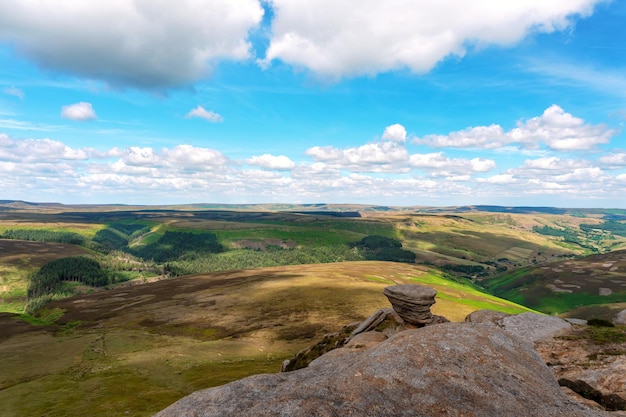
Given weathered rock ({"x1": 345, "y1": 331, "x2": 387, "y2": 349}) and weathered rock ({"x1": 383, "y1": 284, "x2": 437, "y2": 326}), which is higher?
weathered rock ({"x1": 383, "y1": 284, "x2": 437, "y2": 326})

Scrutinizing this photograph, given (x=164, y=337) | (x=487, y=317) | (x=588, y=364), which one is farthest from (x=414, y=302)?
(x=164, y=337)

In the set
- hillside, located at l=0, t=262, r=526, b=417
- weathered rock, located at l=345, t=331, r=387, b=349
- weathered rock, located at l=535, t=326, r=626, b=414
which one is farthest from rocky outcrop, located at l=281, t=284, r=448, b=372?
hillside, located at l=0, t=262, r=526, b=417

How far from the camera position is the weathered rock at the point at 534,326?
38156 millimetres

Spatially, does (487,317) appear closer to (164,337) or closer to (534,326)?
(534,326)

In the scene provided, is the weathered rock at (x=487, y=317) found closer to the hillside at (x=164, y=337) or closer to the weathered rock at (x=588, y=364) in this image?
the weathered rock at (x=588, y=364)

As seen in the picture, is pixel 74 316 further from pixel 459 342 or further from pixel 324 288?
pixel 459 342

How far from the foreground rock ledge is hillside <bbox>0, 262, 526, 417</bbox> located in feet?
149

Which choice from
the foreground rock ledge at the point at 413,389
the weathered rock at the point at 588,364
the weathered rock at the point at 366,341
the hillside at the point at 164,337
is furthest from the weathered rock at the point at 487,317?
the hillside at the point at 164,337

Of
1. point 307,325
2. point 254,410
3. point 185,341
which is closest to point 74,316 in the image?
point 185,341

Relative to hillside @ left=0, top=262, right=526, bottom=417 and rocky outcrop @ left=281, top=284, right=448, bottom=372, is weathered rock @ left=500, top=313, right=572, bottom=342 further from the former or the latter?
hillside @ left=0, top=262, right=526, bottom=417

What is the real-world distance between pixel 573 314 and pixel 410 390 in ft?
559

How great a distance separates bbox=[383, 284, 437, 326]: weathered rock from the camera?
47.6 metres

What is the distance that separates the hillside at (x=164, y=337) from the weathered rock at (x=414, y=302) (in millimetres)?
37936

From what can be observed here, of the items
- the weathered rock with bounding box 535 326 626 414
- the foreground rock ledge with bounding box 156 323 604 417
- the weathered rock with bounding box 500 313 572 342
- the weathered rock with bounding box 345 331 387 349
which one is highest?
the foreground rock ledge with bounding box 156 323 604 417
